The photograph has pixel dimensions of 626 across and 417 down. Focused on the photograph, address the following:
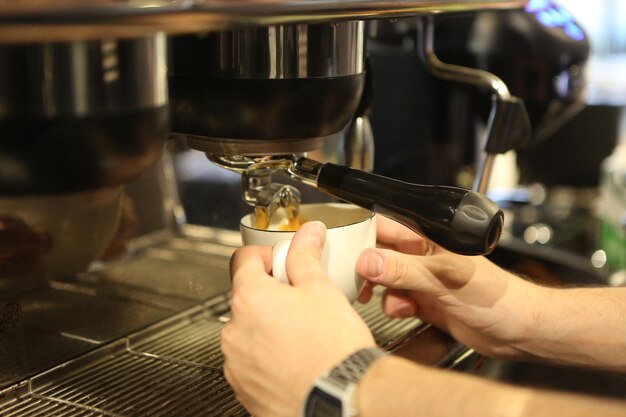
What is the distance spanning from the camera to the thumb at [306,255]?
542 millimetres

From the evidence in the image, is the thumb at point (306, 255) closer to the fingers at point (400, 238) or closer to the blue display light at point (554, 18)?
the fingers at point (400, 238)

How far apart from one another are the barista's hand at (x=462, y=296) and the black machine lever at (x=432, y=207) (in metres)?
0.09

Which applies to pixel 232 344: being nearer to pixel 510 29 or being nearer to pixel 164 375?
pixel 164 375

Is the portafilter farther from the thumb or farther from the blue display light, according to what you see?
the blue display light

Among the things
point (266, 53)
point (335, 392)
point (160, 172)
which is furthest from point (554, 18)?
point (335, 392)

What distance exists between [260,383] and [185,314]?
25 centimetres

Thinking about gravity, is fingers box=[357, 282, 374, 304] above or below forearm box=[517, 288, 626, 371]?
above

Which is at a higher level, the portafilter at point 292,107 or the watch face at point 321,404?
the portafilter at point 292,107

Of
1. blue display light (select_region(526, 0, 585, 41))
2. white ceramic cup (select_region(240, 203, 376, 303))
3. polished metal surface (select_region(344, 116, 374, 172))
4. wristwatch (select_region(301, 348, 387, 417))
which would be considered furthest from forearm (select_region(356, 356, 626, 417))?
blue display light (select_region(526, 0, 585, 41))

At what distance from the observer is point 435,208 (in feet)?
1.82

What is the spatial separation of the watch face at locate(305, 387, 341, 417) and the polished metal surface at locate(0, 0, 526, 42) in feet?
0.70

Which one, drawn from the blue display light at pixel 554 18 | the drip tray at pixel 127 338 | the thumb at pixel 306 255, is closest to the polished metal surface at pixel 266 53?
the thumb at pixel 306 255

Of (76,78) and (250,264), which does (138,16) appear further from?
(250,264)

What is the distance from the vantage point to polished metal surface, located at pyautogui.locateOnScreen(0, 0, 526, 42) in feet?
1.23
